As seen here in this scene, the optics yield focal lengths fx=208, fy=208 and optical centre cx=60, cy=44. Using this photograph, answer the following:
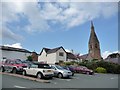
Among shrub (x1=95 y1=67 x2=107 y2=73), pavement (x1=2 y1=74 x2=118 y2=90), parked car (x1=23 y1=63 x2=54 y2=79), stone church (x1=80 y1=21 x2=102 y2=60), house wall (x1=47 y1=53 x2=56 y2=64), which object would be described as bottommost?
shrub (x1=95 y1=67 x2=107 y2=73)

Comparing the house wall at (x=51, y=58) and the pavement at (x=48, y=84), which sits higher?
the house wall at (x=51, y=58)

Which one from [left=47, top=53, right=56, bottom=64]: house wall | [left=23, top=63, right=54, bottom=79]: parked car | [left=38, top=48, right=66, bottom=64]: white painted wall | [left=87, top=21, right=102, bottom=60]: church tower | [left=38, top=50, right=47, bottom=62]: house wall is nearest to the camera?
[left=23, top=63, right=54, bottom=79]: parked car

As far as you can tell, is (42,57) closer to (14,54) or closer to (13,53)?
(14,54)

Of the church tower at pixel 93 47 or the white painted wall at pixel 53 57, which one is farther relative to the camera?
the church tower at pixel 93 47

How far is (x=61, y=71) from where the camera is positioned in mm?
22688

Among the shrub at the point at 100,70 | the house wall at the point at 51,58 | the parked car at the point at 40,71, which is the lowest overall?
the shrub at the point at 100,70

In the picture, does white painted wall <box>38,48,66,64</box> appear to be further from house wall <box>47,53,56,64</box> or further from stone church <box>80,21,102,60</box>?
stone church <box>80,21,102,60</box>

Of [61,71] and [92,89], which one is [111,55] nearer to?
[61,71]

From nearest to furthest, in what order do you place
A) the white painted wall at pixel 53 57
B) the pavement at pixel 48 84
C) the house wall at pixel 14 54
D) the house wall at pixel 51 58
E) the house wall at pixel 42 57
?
the pavement at pixel 48 84
the house wall at pixel 14 54
the white painted wall at pixel 53 57
the house wall at pixel 51 58
the house wall at pixel 42 57

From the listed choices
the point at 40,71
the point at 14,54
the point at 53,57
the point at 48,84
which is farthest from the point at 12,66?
the point at 14,54

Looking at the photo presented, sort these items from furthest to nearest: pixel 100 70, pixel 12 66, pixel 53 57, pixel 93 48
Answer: pixel 93 48 < pixel 53 57 < pixel 100 70 < pixel 12 66

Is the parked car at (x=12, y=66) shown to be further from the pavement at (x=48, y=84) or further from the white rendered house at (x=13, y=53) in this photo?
the white rendered house at (x=13, y=53)

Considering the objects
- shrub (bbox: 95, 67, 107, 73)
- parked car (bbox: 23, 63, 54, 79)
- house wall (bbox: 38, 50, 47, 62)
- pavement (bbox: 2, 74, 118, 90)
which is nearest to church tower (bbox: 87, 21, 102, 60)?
house wall (bbox: 38, 50, 47, 62)

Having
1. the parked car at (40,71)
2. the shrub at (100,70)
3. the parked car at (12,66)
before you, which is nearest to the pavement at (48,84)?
the parked car at (40,71)
